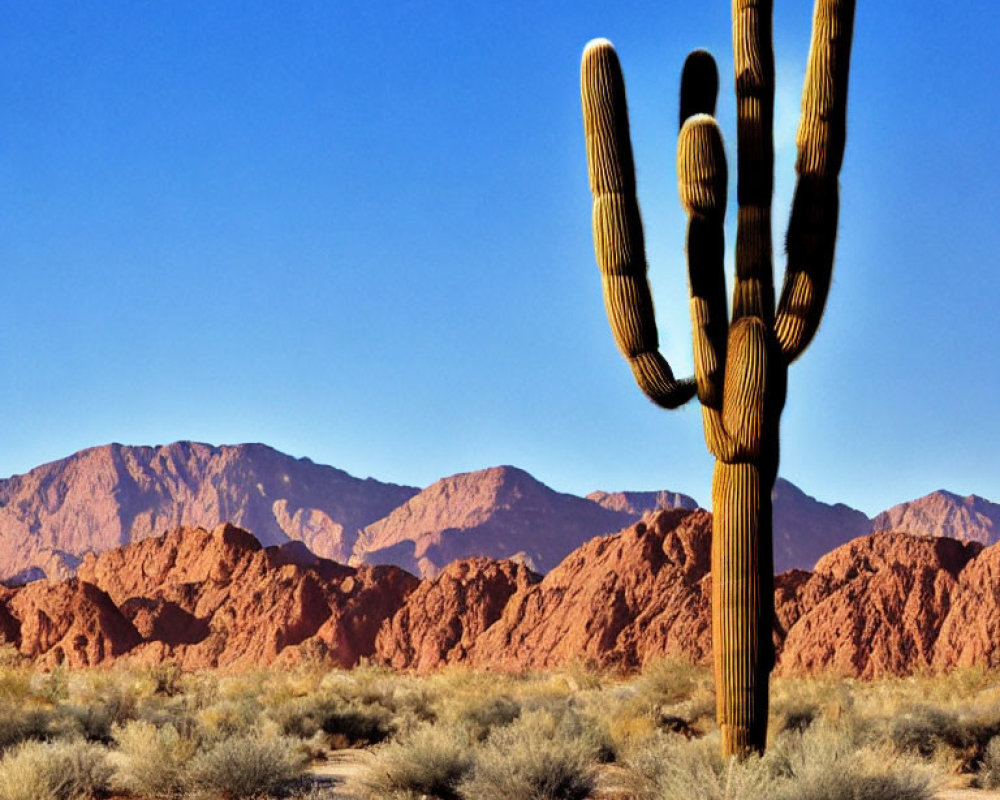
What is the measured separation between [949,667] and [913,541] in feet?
24.9

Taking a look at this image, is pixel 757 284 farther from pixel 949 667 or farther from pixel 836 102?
pixel 949 667

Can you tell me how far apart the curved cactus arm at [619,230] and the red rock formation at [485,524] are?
128m

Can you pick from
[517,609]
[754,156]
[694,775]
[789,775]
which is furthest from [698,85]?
[517,609]

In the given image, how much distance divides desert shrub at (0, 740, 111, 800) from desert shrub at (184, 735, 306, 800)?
1130mm

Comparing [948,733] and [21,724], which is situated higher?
[948,733]

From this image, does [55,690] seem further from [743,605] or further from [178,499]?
[178,499]

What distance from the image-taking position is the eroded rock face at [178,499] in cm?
16250

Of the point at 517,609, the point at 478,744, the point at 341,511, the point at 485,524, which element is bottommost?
the point at 478,744

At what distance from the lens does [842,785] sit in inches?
427

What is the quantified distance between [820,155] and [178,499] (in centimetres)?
16615

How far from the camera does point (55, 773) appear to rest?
1264cm

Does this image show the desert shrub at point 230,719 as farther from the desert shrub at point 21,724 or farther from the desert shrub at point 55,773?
the desert shrub at point 55,773

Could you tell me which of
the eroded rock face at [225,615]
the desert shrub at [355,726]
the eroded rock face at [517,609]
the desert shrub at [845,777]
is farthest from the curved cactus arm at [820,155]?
the eroded rock face at [225,615]

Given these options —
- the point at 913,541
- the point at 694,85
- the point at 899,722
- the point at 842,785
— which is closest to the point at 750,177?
the point at 694,85
